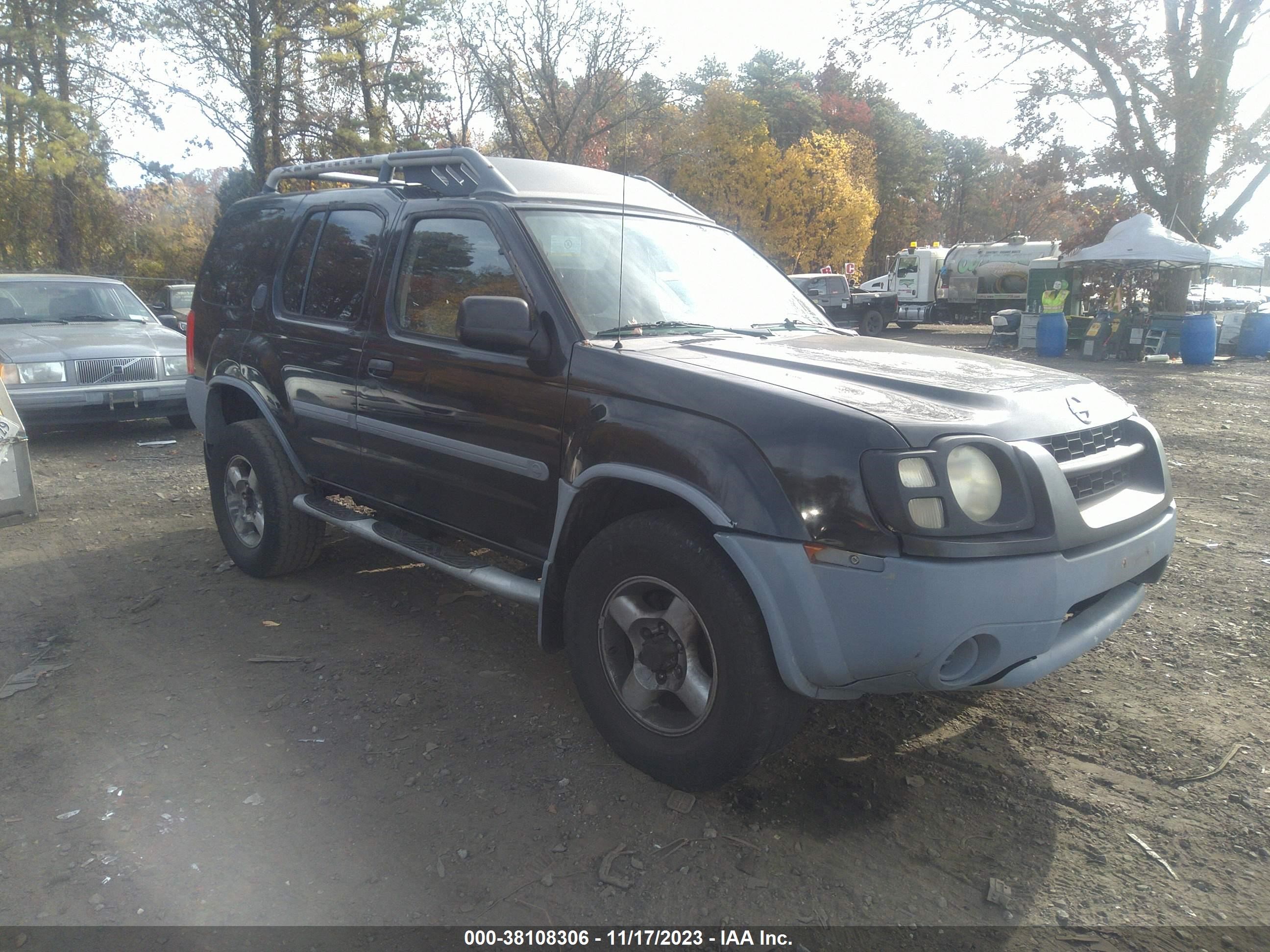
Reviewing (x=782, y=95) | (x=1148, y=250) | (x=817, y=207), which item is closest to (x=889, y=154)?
(x=782, y=95)

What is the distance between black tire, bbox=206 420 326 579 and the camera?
4.80 meters

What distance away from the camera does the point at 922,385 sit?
293 cm

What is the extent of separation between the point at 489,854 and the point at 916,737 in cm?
166

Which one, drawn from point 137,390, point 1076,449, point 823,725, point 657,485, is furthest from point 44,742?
point 137,390

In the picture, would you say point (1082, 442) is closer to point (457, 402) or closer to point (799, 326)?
point (799, 326)

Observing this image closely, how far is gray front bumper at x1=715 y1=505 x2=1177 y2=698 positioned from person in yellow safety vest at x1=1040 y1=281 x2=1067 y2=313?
2237 centimetres

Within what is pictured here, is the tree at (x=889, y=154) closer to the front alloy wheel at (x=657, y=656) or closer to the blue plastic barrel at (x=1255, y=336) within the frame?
the blue plastic barrel at (x=1255, y=336)

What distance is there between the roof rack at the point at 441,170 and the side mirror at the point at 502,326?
79 cm

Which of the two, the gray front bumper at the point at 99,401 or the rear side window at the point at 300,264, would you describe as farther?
the gray front bumper at the point at 99,401

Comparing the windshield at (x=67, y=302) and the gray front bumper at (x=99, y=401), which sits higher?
the windshield at (x=67, y=302)

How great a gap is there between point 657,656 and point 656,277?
1652mm

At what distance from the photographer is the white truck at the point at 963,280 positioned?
32156mm

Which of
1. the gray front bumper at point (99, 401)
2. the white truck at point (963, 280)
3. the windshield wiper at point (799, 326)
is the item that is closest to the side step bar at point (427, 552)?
the windshield wiper at point (799, 326)

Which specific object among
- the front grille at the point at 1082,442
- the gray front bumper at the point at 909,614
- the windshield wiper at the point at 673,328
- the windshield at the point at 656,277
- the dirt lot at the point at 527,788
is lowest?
the dirt lot at the point at 527,788
